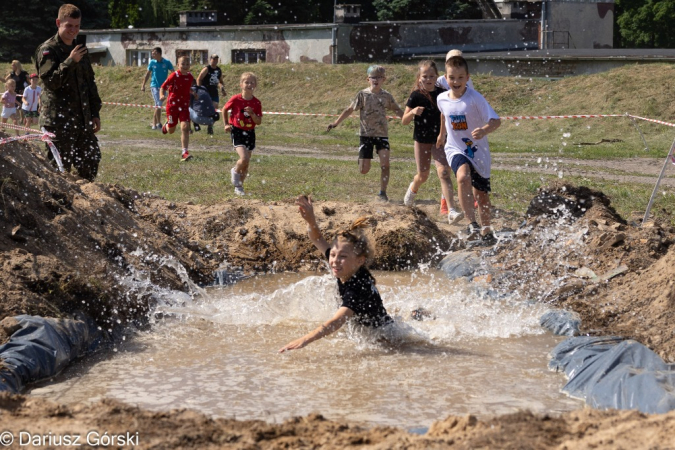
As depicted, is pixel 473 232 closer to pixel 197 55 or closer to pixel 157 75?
pixel 157 75

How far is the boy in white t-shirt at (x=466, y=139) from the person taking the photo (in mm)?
9414

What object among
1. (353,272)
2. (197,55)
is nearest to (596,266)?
(353,272)

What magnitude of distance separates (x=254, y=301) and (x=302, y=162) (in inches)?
361

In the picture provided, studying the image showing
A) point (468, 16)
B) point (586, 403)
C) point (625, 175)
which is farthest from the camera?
point (468, 16)

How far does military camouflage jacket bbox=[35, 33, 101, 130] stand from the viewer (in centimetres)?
944

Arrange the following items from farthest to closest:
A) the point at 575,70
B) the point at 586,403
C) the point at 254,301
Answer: the point at 575,70
the point at 254,301
the point at 586,403

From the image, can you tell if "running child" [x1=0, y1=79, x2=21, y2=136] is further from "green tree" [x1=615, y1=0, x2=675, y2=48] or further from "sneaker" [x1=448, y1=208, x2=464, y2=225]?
"green tree" [x1=615, y1=0, x2=675, y2=48]

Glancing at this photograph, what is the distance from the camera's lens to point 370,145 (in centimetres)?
1241

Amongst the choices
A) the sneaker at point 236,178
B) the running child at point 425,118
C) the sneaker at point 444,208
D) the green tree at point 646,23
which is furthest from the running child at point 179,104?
the green tree at point 646,23

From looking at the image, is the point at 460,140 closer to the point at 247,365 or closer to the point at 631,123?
the point at 247,365

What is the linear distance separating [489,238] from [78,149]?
14.7ft

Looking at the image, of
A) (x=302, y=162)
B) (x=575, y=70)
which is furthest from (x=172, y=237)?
(x=575, y=70)

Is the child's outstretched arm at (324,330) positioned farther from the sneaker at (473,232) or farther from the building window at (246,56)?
the building window at (246,56)

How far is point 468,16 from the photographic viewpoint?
4550 cm
